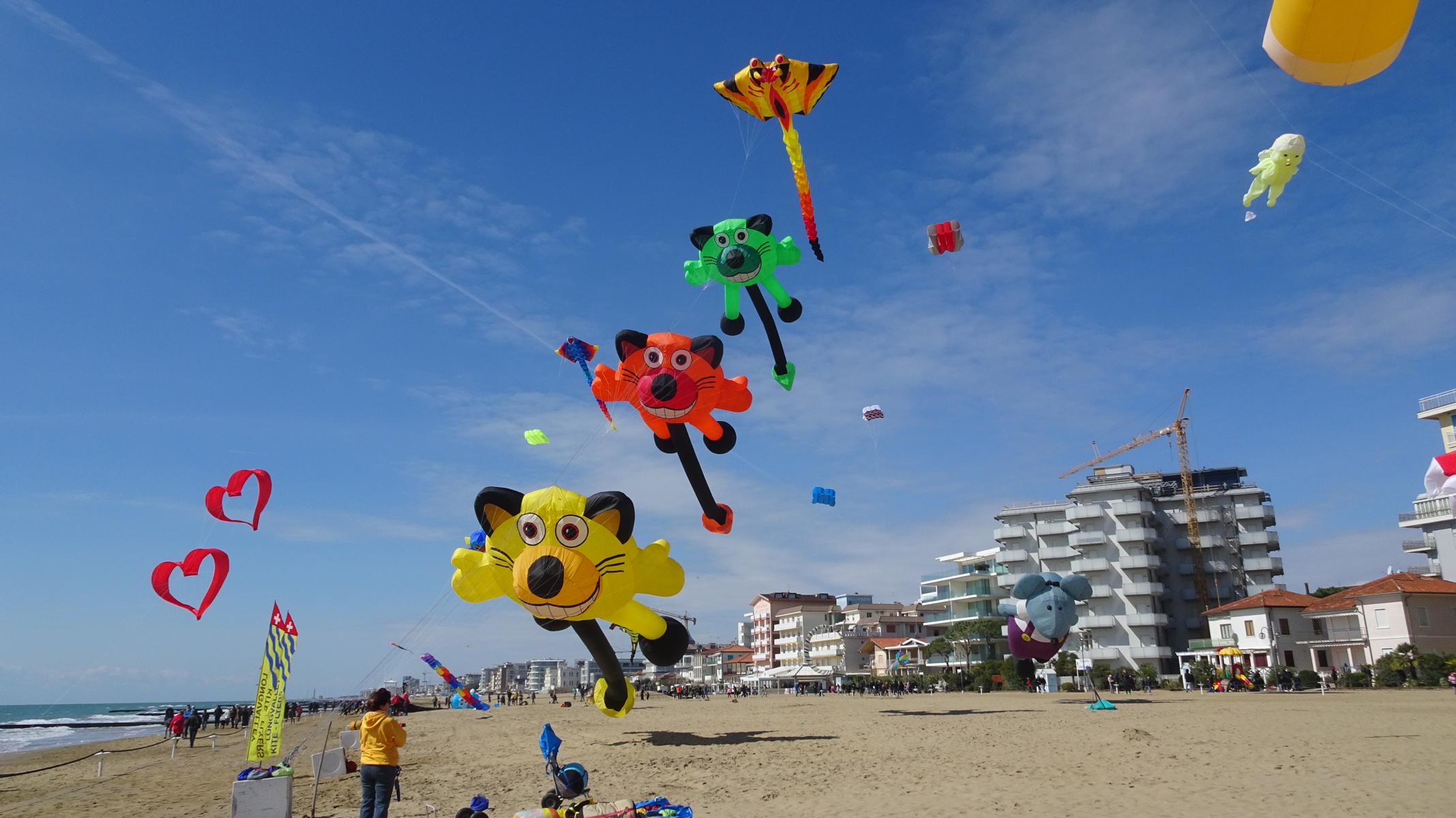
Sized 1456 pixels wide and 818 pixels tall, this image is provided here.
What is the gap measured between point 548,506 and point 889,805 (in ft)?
21.5

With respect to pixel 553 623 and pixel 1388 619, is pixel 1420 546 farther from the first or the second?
pixel 553 623

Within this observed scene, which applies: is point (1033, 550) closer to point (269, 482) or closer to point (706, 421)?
point (706, 421)

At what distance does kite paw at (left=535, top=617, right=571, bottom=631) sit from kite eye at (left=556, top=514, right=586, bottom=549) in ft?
4.41

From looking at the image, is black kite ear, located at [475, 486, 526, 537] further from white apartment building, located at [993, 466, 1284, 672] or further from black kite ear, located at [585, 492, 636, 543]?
white apartment building, located at [993, 466, 1284, 672]

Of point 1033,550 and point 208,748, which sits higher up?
point 1033,550

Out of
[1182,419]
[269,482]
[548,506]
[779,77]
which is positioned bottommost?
[548,506]

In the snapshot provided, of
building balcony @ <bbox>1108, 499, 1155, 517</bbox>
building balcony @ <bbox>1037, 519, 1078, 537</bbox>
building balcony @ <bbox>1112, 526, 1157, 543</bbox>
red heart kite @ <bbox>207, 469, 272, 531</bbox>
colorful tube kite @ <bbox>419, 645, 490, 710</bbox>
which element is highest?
building balcony @ <bbox>1108, 499, 1155, 517</bbox>

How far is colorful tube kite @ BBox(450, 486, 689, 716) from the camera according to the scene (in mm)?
12898

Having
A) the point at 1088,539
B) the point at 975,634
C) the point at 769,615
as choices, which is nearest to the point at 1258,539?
the point at 1088,539

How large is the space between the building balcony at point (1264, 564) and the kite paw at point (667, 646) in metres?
65.1

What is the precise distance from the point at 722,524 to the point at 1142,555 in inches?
2181

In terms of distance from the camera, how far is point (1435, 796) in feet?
33.4

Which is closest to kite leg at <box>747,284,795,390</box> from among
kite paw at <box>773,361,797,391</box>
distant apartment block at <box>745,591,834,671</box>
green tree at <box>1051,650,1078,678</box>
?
kite paw at <box>773,361,797,391</box>

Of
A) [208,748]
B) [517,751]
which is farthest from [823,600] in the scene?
[517,751]
